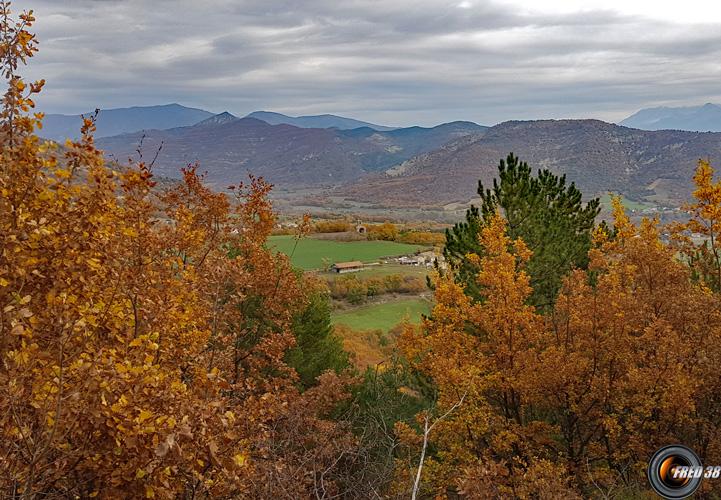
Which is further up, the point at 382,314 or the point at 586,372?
the point at 586,372

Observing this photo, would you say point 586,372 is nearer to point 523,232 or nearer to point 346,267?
point 523,232

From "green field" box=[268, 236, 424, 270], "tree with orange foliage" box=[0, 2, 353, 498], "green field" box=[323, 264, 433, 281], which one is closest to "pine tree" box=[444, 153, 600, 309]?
"tree with orange foliage" box=[0, 2, 353, 498]

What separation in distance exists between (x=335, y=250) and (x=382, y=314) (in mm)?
26333

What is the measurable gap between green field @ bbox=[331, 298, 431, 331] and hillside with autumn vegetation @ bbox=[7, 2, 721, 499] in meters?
32.6

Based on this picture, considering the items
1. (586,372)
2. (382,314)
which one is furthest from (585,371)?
(382,314)

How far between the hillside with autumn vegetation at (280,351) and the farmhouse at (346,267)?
163 feet

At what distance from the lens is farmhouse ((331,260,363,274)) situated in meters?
76.1

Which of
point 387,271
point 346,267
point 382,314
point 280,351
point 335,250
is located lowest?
point 382,314

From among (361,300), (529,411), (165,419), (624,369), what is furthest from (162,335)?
(361,300)

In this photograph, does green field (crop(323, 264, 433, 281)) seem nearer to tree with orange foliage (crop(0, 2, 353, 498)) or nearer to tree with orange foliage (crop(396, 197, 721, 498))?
tree with orange foliage (crop(396, 197, 721, 498))

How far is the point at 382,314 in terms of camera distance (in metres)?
63.2

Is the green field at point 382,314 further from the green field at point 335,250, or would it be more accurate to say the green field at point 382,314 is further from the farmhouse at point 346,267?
the green field at point 335,250

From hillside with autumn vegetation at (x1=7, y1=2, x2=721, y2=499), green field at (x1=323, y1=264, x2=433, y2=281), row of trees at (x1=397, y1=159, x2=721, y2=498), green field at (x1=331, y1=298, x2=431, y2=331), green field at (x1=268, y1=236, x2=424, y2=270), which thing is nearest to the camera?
hillside with autumn vegetation at (x1=7, y1=2, x2=721, y2=499)

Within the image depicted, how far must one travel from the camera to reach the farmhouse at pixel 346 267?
250ft
